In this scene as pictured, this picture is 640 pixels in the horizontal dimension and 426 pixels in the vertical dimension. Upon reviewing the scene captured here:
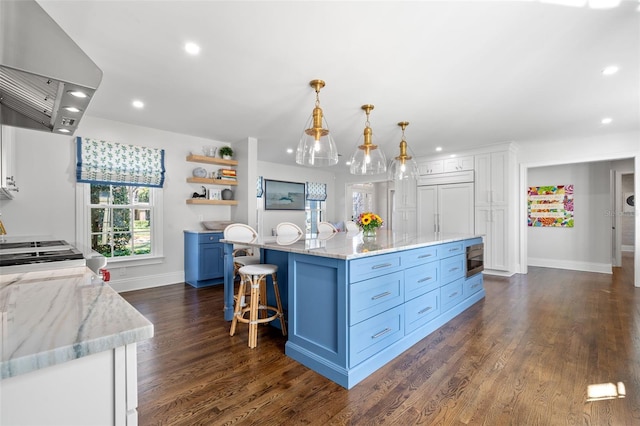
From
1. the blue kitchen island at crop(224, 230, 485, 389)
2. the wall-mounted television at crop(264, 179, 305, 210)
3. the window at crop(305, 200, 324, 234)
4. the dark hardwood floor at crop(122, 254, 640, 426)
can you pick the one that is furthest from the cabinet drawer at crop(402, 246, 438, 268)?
the window at crop(305, 200, 324, 234)

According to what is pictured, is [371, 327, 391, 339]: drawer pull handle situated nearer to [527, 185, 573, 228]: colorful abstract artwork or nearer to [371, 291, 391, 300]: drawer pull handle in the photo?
[371, 291, 391, 300]: drawer pull handle

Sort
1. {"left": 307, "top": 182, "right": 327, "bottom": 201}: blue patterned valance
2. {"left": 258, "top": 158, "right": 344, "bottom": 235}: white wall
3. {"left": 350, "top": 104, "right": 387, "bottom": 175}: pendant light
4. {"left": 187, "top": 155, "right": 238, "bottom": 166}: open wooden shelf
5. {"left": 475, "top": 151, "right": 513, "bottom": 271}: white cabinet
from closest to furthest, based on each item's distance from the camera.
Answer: {"left": 350, "top": 104, "right": 387, "bottom": 175}: pendant light
{"left": 187, "top": 155, "right": 238, "bottom": 166}: open wooden shelf
{"left": 475, "top": 151, "right": 513, "bottom": 271}: white cabinet
{"left": 258, "top": 158, "right": 344, "bottom": 235}: white wall
{"left": 307, "top": 182, "right": 327, "bottom": 201}: blue patterned valance

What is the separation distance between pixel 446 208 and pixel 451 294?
3220 millimetres

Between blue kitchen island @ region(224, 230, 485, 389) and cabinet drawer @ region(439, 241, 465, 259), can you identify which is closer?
blue kitchen island @ region(224, 230, 485, 389)

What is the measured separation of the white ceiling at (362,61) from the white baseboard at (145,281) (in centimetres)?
231

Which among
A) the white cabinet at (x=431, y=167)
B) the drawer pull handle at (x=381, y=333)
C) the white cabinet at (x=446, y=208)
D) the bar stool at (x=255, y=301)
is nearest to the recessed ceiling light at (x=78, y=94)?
the bar stool at (x=255, y=301)

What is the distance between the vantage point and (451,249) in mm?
3182

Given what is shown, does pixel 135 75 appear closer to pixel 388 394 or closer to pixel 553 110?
pixel 388 394

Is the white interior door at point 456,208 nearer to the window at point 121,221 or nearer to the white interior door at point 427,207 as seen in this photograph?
the white interior door at point 427,207

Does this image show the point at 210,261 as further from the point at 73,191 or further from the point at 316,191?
the point at 316,191

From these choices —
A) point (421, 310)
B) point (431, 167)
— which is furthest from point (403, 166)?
point (431, 167)

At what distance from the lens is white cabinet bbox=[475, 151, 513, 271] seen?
17.2 feet

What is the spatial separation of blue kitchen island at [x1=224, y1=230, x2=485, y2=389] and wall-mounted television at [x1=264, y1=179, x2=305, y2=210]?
422 centimetres

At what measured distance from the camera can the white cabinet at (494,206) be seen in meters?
5.23
